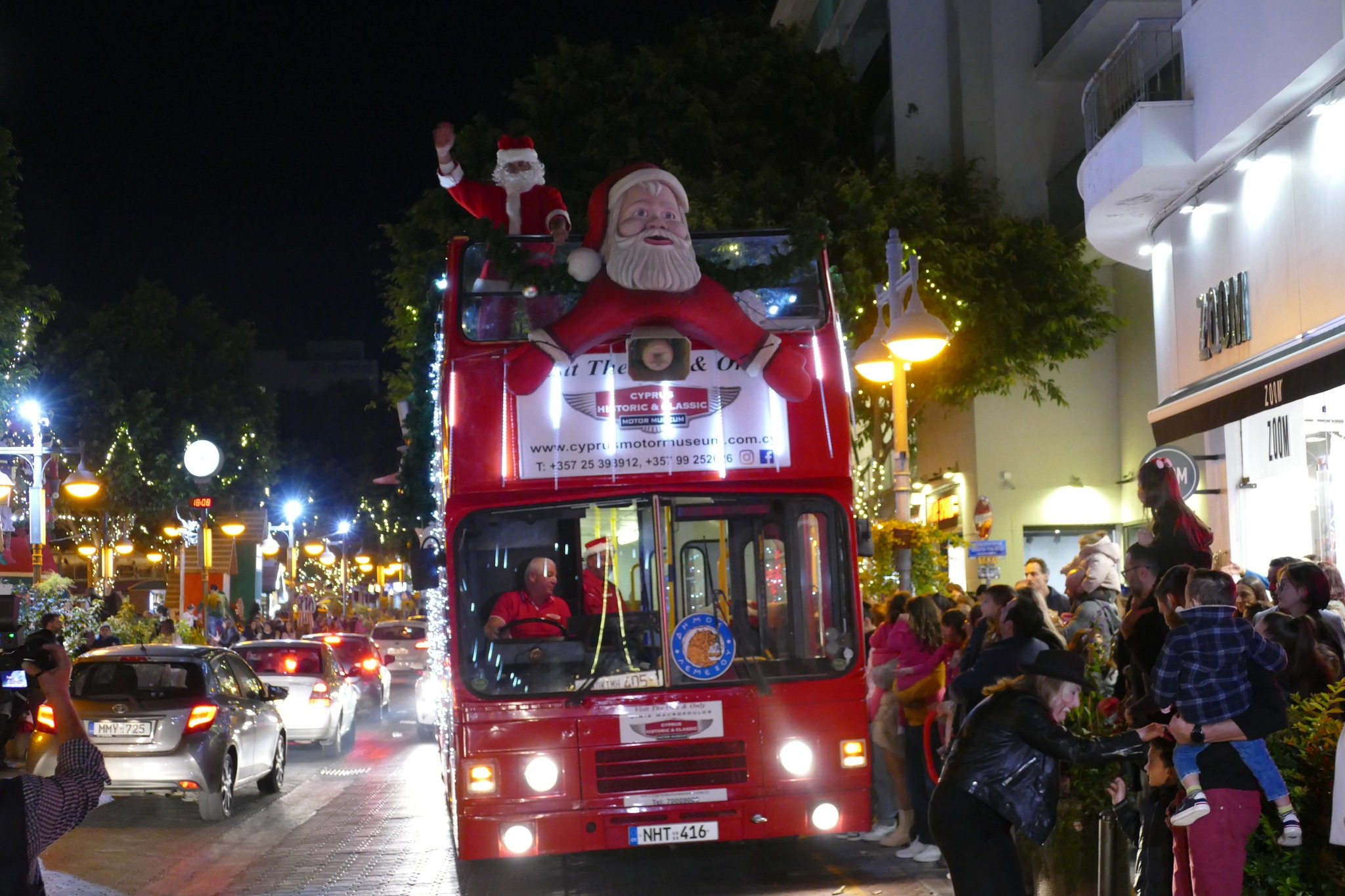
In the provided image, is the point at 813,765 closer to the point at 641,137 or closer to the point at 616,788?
the point at 616,788

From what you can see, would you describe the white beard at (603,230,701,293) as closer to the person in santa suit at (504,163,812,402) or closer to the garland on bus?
the person in santa suit at (504,163,812,402)

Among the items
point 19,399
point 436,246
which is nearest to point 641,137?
point 436,246

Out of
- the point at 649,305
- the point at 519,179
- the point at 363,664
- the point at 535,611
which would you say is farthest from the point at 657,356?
the point at 363,664

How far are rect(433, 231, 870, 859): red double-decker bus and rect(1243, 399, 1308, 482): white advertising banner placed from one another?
26.3 feet

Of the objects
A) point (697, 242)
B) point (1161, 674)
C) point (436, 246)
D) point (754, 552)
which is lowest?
point (1161, 674)

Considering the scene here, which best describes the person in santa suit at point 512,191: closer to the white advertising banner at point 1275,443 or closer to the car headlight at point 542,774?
the car headlight at point 542,774

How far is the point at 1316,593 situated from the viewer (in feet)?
26.9

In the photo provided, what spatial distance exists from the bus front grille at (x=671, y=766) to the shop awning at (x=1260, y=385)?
582cm

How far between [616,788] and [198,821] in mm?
6324

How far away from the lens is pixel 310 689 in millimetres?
19234

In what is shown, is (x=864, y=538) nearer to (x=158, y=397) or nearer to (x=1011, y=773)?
(x=1011, y=773)

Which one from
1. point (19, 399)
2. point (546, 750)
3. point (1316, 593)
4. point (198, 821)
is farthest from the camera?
point (19, 399)

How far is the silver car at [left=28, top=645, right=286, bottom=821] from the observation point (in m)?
13.2

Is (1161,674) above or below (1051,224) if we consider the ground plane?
below
